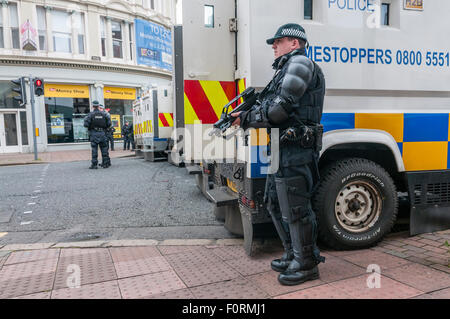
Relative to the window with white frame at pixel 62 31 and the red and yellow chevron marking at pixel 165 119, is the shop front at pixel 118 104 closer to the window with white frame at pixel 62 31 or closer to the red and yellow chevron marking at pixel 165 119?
the window with white frame at pixel 62 31

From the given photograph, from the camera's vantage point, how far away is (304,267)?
8.77 ft

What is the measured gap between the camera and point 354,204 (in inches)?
129

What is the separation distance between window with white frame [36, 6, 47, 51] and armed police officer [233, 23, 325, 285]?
63.5ft

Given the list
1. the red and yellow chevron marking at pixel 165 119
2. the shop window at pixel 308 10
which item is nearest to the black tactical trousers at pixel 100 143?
the red and yellow chevron marking at pixel 165 119

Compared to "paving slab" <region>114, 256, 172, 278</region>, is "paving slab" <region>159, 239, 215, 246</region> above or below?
below

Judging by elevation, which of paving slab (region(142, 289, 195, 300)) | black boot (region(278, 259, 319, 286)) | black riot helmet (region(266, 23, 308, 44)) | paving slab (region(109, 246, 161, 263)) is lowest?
paving slab (region(109, 246, 161, 263))

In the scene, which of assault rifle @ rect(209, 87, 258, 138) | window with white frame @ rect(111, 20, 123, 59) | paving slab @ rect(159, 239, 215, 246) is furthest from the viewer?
window with white frame @ rect(111, 20, 123, 59)

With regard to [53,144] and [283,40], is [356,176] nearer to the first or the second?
[283,40]

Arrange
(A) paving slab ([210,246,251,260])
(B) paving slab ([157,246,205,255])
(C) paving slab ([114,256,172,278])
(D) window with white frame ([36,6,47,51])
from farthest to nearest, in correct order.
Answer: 1. (D) window with white frame ([36,6,47,51])
2. (B) paving slab ([157,246,205,255])
3. (A) paving slab ([210,246,251,260])
4. (C) paving slab ([114,256,172,278])

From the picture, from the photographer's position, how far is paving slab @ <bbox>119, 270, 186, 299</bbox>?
2.62 m

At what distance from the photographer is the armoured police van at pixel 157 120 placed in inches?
446

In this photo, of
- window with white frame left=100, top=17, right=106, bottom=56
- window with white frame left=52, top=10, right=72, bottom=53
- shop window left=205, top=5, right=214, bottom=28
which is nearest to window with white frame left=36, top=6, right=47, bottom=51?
window with white frame left=52, top=10, right=72, bottom=53

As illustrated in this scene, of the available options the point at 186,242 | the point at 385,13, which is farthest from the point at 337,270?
the point at 385,13

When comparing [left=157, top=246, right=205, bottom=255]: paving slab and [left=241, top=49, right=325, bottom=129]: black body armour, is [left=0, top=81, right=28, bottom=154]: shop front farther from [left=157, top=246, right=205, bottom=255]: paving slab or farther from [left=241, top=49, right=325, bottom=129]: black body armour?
[left=241, top=49, right=325, bottom=129]: black body armour
